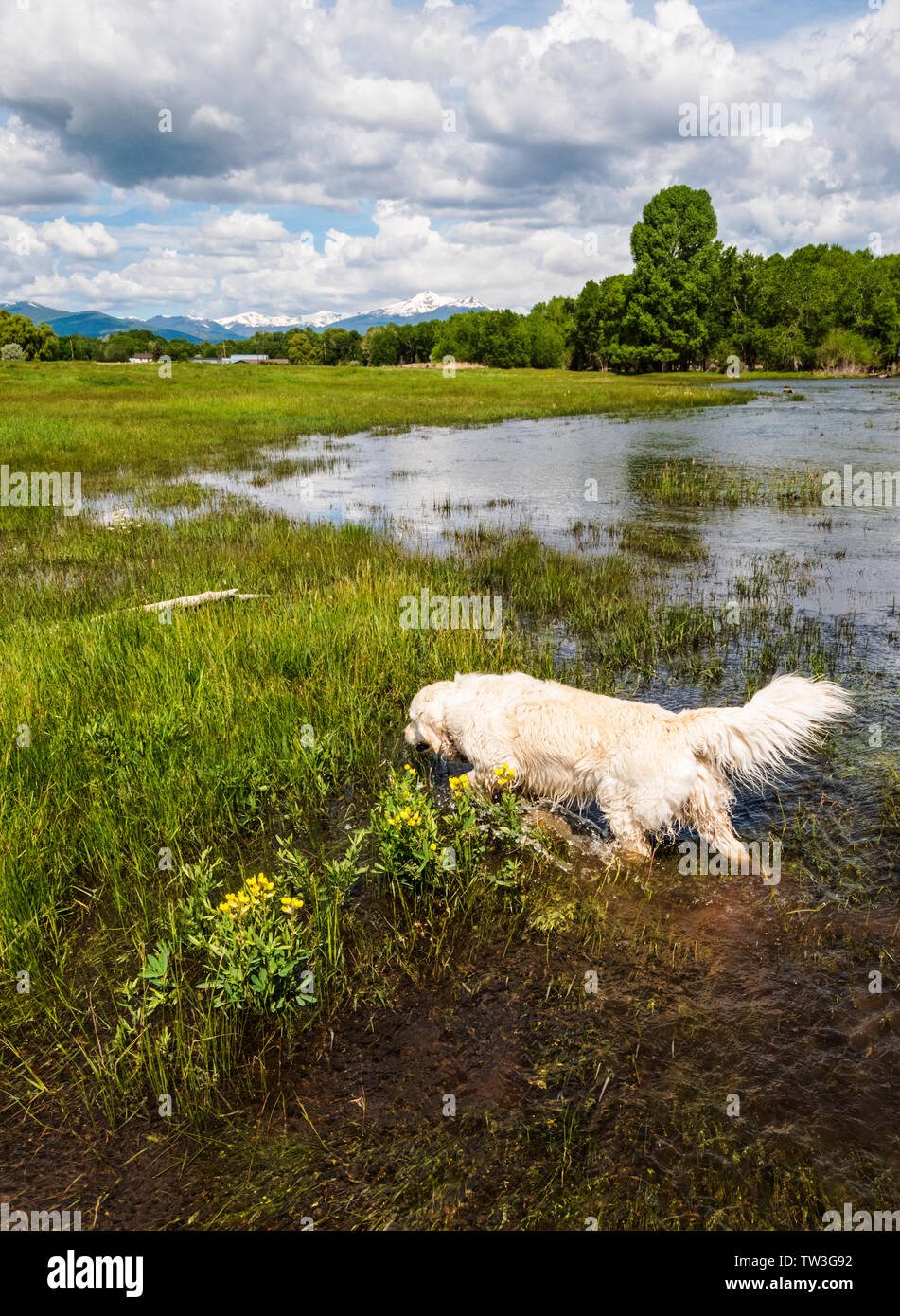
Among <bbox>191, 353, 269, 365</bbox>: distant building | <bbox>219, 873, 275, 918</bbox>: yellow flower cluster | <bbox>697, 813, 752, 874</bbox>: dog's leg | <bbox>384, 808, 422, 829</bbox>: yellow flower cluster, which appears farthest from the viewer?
<bbox>191, 353, 269, 365</bbox>: distant building

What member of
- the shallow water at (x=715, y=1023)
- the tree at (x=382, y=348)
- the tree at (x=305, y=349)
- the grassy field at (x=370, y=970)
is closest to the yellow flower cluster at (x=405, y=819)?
the grassy field at (x=370, y=970)

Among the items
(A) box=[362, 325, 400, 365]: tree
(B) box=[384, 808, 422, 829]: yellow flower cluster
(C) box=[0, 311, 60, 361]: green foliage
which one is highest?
(A) box=[362, 325, 400, 365]: tree

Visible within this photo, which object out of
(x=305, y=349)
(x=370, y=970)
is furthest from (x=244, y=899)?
(x=305, y=349)

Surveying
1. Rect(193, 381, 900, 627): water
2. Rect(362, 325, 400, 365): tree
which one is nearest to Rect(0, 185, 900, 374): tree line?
Rect(193, 381, 900, 627): water

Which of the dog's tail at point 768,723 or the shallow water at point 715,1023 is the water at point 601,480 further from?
the dog's tail at point 768,723

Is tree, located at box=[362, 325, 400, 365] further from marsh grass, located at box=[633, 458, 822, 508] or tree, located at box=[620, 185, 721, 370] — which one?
marsh grass, located at box=[633, 458, 822, 508]

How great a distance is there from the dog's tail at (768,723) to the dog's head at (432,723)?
7.17 ft

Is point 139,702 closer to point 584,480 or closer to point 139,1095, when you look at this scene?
point 139,1095

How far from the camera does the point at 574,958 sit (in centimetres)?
456

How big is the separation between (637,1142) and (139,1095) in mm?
2471

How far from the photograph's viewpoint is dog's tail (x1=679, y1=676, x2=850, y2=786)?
4.77 m

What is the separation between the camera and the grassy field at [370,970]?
10.6 feet

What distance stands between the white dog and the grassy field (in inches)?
16.8

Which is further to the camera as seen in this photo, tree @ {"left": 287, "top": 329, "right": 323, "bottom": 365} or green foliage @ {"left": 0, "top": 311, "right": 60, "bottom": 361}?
tree @ {"left": 287, "top": 329, "right": 323, "bottom": 365}
